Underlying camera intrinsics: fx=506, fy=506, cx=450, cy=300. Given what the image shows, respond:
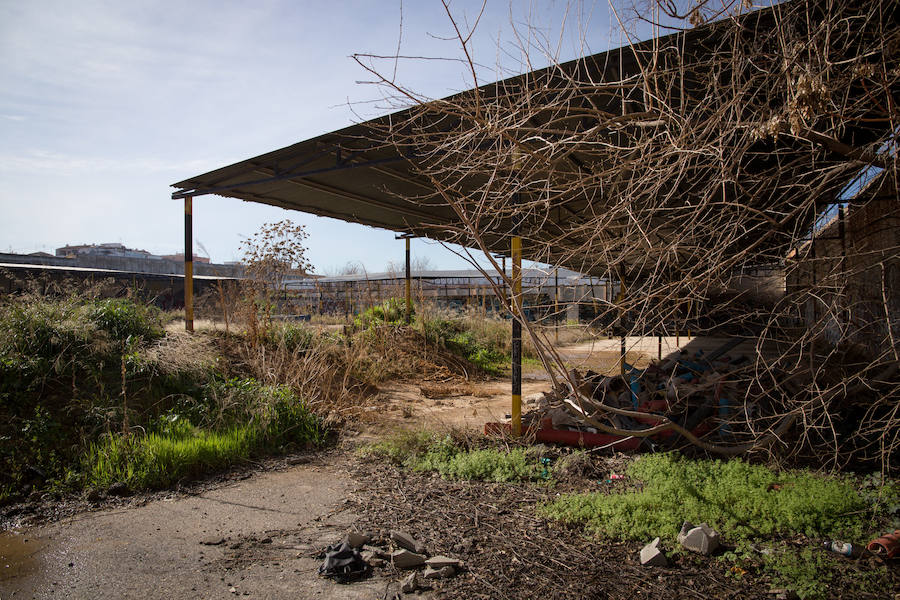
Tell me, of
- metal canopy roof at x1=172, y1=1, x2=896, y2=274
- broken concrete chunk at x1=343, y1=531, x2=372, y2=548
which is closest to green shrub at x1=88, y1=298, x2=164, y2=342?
metal canopy roof at x1=172, y1=1, x2=896, y2=274

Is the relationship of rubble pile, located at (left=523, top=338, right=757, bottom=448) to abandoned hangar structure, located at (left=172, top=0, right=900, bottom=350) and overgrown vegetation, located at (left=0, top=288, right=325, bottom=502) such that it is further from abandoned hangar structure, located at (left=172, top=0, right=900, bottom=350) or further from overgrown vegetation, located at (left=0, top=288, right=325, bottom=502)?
overgrown vegetation, located at (left=0, top=288, right=325, bottom=502)

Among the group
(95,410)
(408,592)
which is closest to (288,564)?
(408,592)

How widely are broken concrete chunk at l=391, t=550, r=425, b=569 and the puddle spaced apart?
2402 millimetres

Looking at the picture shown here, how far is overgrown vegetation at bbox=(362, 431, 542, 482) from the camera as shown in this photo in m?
4.77

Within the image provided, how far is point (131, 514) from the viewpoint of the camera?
13.7 feet

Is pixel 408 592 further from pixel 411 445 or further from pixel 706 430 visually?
pixel 706 430

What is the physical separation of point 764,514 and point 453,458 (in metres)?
2.74

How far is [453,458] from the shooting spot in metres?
5.19

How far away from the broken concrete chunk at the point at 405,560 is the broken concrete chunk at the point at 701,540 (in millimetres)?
1684

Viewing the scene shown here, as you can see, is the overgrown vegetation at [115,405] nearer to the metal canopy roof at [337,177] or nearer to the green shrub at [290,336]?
the green shrub at [290,336]

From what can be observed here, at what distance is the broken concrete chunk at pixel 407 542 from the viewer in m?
3.28

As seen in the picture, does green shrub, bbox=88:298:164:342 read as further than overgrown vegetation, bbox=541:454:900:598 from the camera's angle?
Yes

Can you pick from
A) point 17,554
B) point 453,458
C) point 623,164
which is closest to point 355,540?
point 453,458

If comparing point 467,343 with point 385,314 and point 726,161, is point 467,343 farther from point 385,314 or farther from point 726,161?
point 726,161
